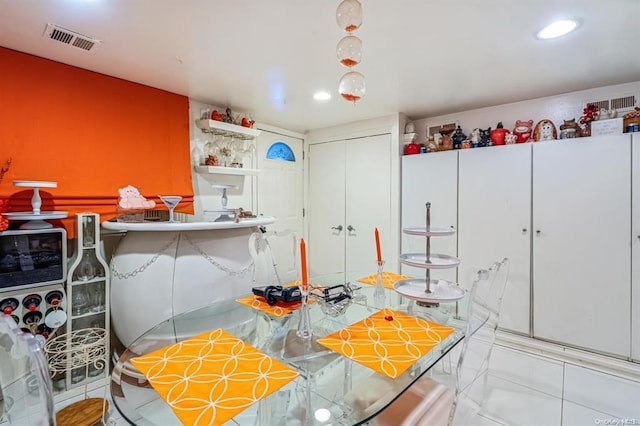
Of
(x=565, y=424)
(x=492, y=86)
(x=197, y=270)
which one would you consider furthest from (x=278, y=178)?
(x=565, y=424)

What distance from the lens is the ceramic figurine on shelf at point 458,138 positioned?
3205mm

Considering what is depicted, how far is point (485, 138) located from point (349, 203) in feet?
5.32

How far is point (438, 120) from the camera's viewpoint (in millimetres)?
3514

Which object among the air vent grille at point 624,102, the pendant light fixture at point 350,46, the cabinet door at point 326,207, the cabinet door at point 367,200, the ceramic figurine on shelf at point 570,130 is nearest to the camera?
the pendant light fixture at point 350,46

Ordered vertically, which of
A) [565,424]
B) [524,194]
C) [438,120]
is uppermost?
[438,120]

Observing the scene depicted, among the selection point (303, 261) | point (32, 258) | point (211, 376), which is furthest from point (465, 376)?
point (32, 258)

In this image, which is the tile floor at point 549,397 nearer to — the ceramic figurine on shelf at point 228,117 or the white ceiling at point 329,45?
the white ceiling at point 329,45

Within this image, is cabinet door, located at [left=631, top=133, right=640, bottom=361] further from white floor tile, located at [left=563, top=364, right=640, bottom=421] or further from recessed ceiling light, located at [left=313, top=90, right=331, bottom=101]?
recessed ceiling light, located at [left=313, top=90, right=331, bottom=101]

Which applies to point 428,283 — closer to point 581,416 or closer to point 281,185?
point 581,416

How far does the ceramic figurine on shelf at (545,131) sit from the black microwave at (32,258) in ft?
12.3

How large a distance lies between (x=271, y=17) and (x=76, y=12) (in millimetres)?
975

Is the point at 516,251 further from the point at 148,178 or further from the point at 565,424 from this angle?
the point at 148,178

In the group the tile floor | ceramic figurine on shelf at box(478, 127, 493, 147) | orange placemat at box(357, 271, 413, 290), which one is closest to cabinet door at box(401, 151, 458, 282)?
ceramic figurine on shelf at box(478, 127, 493, 147)

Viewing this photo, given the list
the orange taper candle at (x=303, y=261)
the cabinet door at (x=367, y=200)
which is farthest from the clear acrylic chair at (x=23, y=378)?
the cabinet door at (x=367, y=200)
